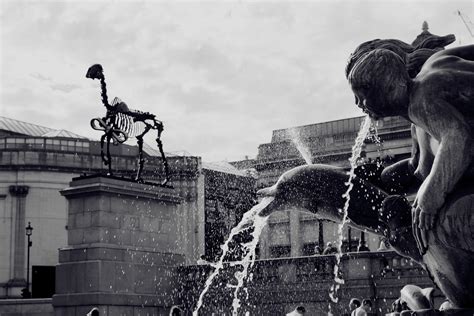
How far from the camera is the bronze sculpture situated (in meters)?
21.4

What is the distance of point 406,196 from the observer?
5.97 metres

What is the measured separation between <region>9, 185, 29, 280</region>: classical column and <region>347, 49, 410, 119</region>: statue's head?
5080 cm

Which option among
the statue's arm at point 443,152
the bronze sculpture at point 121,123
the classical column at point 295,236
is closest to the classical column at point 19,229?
the classical column at point 295,236

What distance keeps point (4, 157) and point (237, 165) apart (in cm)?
3330

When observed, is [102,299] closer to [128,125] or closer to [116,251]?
[116,251]

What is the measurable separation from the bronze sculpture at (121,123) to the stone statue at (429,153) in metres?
15.6

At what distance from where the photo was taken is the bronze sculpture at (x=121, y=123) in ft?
70.1

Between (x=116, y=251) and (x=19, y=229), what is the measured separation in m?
37.7

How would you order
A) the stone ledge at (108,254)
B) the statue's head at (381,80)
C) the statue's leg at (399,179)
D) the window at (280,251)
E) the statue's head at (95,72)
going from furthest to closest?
the window at (280,251) < the statue's head at (95,72) < the stone ledge at (108,254) < the statue's leg at (399,179) < the statue's head at (381,80)

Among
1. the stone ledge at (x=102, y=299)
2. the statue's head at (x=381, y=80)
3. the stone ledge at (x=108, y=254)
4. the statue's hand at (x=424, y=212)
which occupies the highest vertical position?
the statue's head at (x=381, y=80)

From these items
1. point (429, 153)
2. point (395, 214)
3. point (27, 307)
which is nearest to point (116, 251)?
point (27, 307)

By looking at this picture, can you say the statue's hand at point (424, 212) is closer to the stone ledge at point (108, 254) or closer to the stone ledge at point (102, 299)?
the stone ledge at point (102, 299)

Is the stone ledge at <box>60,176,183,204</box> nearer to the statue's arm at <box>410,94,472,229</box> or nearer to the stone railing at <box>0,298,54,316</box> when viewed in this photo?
the stone railing at <box>0,298,54,316</box>

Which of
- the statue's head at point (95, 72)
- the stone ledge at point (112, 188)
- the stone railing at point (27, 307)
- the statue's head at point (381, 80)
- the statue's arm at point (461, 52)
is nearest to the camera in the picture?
the statue's head at point (381, 80)
